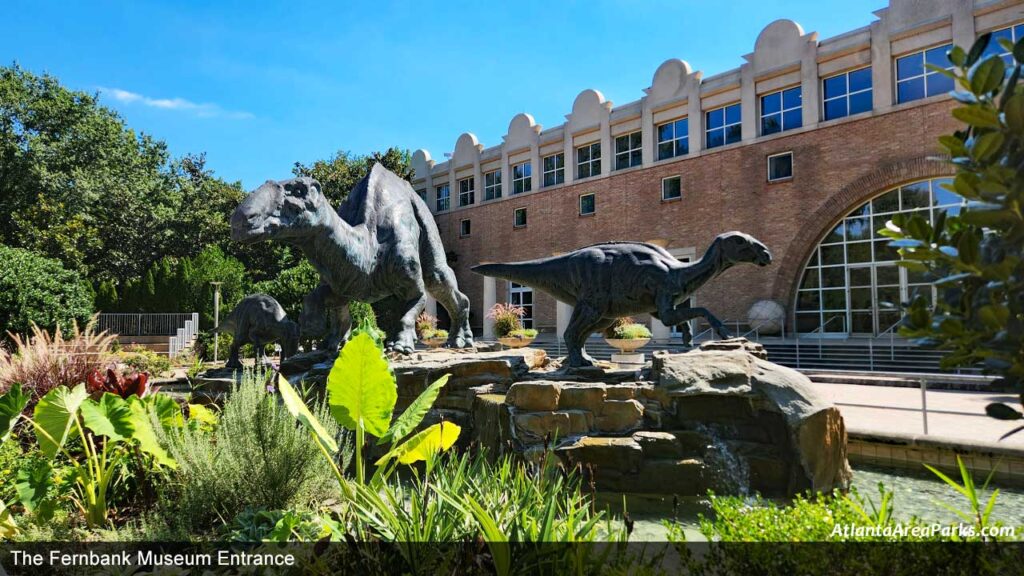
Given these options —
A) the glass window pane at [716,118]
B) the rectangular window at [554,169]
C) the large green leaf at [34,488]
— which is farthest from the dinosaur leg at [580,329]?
the rectangular window at [554,169]

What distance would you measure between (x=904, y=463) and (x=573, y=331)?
11.6 feet

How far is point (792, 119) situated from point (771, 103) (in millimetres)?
1014

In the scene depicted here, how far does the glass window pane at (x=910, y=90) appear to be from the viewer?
58.0 ft

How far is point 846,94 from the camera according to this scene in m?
19.0

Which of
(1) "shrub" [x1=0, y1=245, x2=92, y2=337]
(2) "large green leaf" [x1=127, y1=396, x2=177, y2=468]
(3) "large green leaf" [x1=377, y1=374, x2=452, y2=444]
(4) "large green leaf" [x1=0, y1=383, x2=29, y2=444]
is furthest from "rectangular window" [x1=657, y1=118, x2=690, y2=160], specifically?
(4) "large green leaf" [x1=0, y1=383, x2=29, y2=444]

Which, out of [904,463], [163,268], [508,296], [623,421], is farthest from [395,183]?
[163,268]

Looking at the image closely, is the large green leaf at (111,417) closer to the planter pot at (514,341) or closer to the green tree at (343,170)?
the planter pot at (514,341)

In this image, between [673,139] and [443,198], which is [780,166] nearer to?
[673,139]

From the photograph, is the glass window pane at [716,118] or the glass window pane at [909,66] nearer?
the glass window pane at [909,66]

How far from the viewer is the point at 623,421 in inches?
210

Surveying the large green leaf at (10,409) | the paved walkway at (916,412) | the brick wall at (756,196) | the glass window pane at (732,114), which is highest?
the glass window pane at (732,114)

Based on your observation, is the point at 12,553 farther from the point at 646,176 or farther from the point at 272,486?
the point at 646,176

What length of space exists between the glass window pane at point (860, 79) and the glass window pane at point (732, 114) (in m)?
3.75

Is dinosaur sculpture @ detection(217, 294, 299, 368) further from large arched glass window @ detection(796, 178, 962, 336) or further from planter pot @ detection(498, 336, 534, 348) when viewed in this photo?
large arched glass window @ detection(796, 178, 962, 336)
